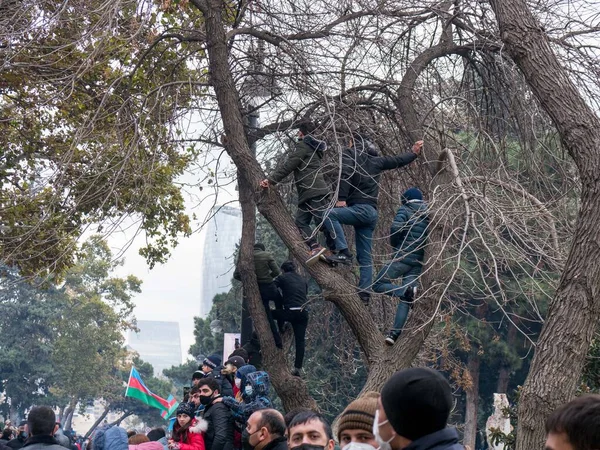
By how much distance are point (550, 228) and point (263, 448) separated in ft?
12.5

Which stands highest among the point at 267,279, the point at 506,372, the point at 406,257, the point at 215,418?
the point at 267,279

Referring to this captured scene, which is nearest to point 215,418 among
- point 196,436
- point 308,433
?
point 196,436

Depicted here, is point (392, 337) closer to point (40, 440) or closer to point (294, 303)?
point (294, 303)

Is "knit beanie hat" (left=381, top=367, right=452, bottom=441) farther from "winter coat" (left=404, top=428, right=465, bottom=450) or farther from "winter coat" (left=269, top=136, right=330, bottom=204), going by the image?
"winter coat" (left=269, top=136, right=330, bottom=204)

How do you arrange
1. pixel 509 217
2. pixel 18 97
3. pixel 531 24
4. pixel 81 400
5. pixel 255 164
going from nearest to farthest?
pixel 531 24 < pixel 509 217 < pixel 255 164 < pixel 18 97 < pixel 81 400

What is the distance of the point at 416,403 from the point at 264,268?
317 inches

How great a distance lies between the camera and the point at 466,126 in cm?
1020

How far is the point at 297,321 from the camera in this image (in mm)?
10969

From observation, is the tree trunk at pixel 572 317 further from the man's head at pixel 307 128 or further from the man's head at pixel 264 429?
the man's head at pixel 307 128

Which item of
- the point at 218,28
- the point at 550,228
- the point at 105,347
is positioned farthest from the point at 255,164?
the point at 105,347

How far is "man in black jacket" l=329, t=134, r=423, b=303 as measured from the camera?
899cm

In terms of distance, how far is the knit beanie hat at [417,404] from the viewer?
2980 mm

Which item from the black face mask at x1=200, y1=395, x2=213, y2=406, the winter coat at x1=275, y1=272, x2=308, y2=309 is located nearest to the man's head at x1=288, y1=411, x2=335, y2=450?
the black face mask at x1=200, y1=395, x2=213, y2=406

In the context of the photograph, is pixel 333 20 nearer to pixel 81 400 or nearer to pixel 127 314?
pixel 127 314
